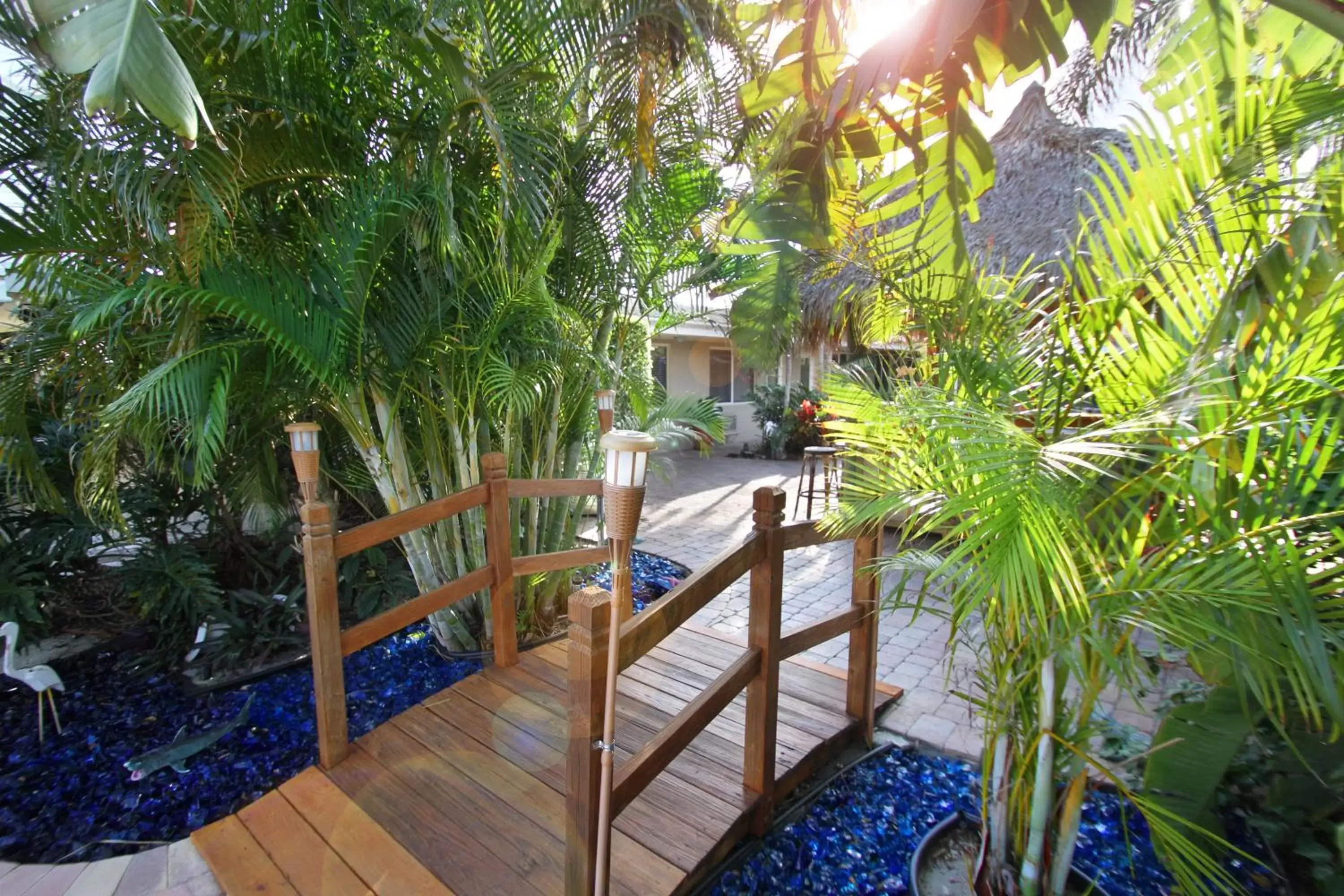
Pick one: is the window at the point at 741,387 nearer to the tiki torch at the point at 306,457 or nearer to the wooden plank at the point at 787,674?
the wooden plank at the point at 787,674

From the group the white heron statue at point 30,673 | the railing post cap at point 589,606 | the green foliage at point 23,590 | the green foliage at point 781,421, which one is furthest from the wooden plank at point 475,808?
the green foliage at point 781,421

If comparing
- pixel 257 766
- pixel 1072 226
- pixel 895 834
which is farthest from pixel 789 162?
pixel 1072 226

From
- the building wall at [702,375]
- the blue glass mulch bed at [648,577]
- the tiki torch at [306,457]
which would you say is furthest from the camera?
the building wall at [702,375]

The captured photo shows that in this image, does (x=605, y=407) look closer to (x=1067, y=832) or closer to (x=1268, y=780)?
(x=1067, y=832)

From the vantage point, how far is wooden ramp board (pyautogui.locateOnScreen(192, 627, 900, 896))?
1907 millimetres

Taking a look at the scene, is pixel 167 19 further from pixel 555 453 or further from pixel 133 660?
pixel 133 660

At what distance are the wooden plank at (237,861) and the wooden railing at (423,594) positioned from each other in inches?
14.1

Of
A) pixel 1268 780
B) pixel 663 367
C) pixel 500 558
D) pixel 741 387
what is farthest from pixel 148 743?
pixel 741 387

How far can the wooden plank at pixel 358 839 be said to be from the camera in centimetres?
188

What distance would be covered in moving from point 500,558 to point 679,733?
1.59m

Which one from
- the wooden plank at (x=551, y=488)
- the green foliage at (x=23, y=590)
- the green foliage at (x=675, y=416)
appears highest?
the green foliage at (x=675, y=416)

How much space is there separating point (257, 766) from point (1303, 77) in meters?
4.13

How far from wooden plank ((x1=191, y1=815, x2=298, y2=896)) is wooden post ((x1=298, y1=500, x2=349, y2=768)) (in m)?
0.36

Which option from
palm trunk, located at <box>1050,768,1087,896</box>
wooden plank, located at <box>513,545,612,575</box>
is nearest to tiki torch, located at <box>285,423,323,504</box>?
wooden plank, located at <box>513,545,612,575</box>
